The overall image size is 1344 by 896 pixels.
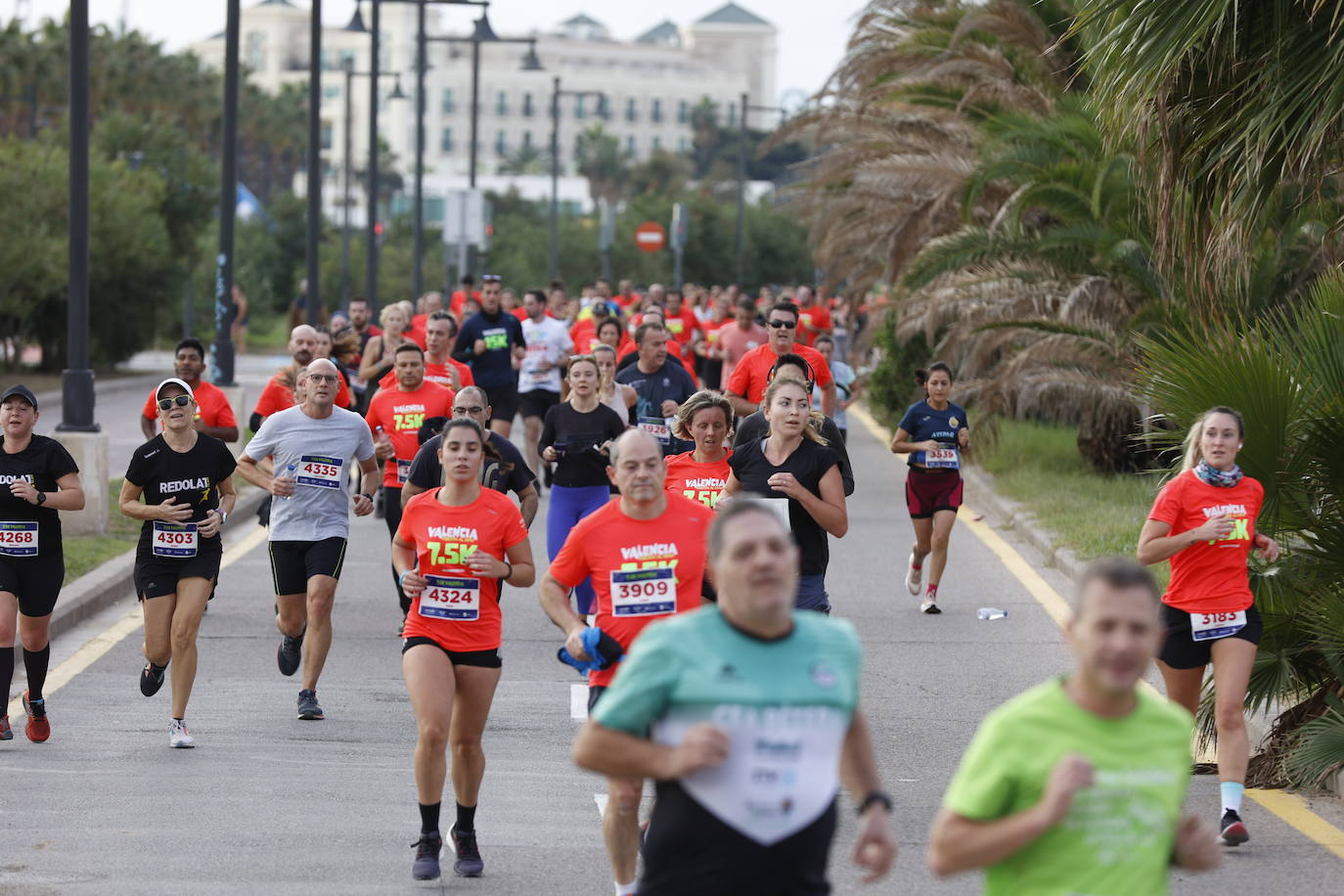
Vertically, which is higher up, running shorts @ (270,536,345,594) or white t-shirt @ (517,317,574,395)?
white t-shirt @ (517,317,574,395)

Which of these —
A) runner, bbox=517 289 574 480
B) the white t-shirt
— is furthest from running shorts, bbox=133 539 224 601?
the white t-shirt

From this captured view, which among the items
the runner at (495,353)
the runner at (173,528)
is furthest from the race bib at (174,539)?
the runner at (495,353)

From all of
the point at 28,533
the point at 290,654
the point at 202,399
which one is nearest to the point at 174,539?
the point at 28,533

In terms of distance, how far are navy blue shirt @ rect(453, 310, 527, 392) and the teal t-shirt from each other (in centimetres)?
1457

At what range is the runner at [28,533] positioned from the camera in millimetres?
9344

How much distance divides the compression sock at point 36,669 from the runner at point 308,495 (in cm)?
117

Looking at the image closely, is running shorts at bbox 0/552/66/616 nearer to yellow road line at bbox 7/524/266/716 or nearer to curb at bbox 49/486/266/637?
yellow road line at bbox 7/524/266/716

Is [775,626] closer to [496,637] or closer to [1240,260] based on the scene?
[496,637]

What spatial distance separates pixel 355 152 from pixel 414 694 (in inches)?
7099

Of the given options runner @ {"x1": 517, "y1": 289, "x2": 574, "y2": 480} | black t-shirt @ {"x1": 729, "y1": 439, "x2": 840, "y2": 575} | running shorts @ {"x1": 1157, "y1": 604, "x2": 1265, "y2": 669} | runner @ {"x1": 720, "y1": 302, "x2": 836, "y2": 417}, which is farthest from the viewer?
runner @ {"x1": 517, "y1": 289, "x2": 574, "y2": 480}

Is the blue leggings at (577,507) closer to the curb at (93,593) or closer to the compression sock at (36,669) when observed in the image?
the curb at (93,593)

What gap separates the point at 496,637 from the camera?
299 inches

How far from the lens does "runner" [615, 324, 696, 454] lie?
14.5 metres

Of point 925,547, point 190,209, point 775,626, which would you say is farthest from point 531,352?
point 190,209
